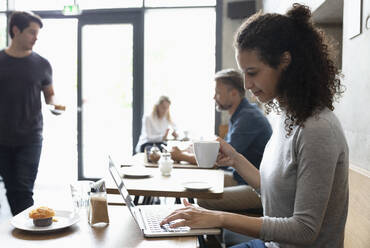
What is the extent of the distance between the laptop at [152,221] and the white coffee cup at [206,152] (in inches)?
16.6

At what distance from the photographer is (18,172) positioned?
2564 millimetres

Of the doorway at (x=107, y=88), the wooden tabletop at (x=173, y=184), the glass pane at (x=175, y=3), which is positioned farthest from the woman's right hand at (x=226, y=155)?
the glass pane at (x=175, y=3)

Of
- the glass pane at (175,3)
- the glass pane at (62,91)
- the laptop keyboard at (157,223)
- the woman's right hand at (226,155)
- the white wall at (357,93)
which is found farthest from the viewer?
the glass pane at (62,91)

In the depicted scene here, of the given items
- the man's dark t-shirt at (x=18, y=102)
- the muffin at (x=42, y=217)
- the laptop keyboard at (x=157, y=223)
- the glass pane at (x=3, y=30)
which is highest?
the glass pane at (x=3, y=30)

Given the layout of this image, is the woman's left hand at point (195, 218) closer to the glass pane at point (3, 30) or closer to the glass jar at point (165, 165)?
the glass jar at point (165, 165)

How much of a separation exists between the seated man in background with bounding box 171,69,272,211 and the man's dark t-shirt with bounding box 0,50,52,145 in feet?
3.56

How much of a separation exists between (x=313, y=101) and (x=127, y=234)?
652 mm

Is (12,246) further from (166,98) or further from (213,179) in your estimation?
(166,98)

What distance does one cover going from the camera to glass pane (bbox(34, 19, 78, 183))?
5.24m

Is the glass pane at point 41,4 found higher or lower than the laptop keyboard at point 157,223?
higher

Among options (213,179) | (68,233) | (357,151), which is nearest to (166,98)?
(213,179)

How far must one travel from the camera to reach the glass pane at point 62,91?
524 cm

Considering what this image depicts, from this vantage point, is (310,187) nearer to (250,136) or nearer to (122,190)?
(122,190)

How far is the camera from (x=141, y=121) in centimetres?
516
